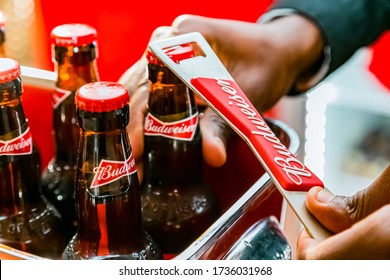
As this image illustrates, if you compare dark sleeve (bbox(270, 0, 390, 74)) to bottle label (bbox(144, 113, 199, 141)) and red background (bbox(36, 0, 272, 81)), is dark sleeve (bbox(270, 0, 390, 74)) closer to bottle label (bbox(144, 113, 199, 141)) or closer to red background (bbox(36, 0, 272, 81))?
red background (bbox(36, 0, 272, 81))

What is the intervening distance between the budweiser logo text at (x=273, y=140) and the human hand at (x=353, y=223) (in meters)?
0.03

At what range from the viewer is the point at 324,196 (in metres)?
0.59

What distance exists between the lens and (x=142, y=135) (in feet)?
2.56

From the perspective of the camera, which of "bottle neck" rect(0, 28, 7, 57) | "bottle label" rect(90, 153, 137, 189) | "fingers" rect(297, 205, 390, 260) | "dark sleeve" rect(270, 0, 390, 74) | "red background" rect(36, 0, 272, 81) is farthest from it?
"red background" rect(36, 0, 272, 81)

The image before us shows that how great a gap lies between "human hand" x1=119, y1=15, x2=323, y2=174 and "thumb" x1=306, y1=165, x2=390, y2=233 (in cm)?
23

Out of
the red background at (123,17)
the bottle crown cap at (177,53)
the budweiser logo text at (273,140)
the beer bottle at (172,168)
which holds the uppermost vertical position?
the bottle crown cap at (177,53)

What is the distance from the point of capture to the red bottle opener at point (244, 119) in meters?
0.60

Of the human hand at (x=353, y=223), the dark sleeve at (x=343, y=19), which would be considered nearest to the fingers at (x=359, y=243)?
the human hand at (x=353, y=223)

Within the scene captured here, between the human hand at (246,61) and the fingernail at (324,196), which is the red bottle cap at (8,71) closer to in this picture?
the human hand at (246,61)

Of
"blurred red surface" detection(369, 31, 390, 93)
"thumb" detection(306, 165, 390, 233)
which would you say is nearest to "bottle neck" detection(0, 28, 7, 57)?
"thumb" detection(306, 165, 390, 233)

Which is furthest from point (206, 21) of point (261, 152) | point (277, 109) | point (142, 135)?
point (277, 109)

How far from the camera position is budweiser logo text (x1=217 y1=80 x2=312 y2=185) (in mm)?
613

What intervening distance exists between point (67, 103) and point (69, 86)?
0.02 m

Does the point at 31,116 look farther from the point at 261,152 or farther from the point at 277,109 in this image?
the point at 277,109
